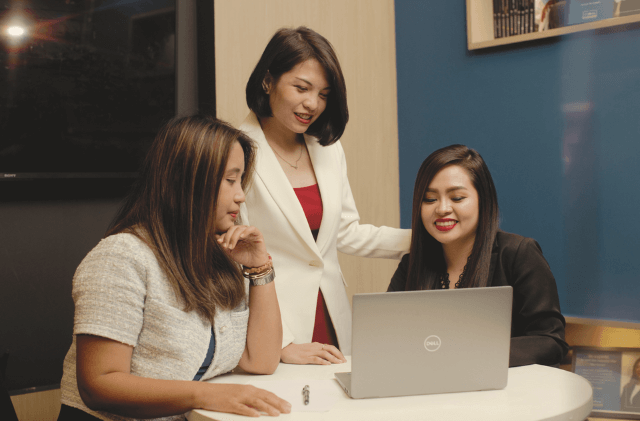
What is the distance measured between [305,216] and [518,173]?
142cm

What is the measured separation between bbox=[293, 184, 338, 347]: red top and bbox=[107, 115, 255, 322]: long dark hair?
23.7 inches

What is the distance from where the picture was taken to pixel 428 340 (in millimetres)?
1074

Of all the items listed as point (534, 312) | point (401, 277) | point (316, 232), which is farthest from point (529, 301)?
point (316, 232)

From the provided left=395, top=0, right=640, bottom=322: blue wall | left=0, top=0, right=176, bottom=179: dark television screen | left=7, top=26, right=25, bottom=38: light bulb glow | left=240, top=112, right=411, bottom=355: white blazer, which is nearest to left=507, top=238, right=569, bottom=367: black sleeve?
left=395, top=0, right=640, bottom=322: blue wall

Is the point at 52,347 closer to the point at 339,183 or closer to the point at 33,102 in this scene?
the point at 33,102

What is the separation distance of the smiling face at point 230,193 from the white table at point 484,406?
445 millimetres

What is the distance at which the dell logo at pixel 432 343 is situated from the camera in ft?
3.52

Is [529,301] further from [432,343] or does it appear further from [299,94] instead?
[299,94]

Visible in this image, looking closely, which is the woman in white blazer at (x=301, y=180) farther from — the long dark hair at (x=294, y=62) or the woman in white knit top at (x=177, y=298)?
the woman in white knit top at (x=177, y=298)

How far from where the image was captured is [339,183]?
195 centimetres

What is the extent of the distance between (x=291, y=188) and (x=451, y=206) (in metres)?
0.51

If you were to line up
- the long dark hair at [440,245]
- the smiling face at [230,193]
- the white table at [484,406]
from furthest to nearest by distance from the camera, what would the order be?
the long dark hair at [440,245] → the smiling face at [230,193] → the white table at [484,406]

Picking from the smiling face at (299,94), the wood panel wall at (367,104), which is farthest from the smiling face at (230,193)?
the wood panel wall at (367,104)

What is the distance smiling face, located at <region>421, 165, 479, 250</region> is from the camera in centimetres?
166
